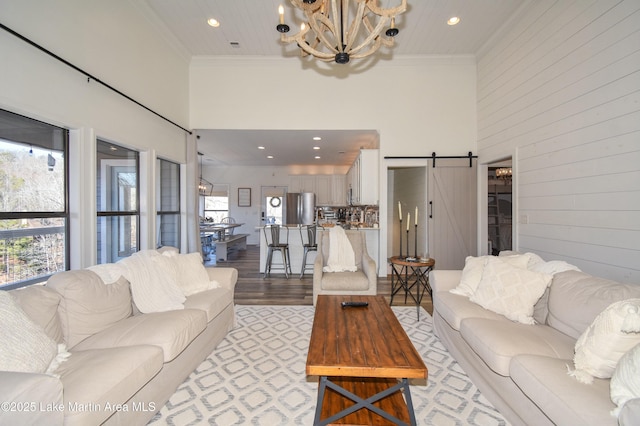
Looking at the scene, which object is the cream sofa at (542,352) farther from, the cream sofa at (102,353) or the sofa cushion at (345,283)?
the cream sofa at (102,353)

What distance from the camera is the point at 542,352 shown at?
1.72m

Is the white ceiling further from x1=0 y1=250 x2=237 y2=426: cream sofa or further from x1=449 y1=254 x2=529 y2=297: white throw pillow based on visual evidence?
x1=0 y1=250 x2=237 y2=426: cream sofa

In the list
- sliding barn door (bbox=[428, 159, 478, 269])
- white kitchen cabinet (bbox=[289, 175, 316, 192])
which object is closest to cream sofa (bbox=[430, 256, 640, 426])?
sliding barn door (bbox=[428, 159, 478, 269])

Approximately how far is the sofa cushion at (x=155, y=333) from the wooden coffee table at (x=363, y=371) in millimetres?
931

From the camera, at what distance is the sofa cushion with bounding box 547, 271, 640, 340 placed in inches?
69.4

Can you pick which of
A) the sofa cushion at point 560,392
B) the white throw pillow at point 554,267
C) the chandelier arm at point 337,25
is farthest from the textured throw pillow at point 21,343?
the white throw pillow at point 554,267

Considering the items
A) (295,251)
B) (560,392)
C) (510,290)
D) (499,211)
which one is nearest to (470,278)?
(510,290)

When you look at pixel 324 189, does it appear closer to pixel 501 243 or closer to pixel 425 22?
pixel 501 243

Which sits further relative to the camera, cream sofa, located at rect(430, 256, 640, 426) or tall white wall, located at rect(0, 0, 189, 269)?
tall white wall, located at rect(0, 0, 189, 269)

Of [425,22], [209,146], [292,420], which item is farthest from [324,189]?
[292,420]

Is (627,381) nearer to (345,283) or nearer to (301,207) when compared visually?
(345,283)

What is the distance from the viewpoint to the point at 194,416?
5.81 feet

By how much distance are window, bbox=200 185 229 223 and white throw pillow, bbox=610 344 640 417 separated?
10027 mm

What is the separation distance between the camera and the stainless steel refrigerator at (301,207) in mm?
9406
